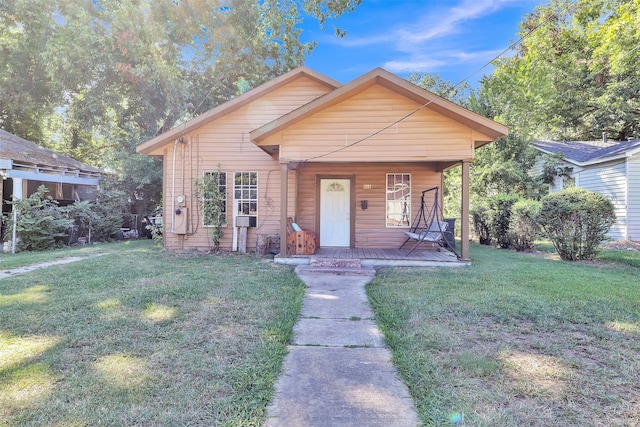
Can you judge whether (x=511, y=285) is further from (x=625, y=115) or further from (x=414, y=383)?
(x=625, y=115)

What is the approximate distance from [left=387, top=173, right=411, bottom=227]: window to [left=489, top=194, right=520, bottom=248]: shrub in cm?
303

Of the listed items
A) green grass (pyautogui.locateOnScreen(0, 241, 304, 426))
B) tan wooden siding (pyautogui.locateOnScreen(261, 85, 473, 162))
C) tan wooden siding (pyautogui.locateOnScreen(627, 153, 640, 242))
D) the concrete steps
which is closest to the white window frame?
tan wooden siding (pyautogui.locateOnScreen(261, 85, 473, 162))

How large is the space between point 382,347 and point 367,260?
3975mm

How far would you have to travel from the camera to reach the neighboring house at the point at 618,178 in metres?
11.1

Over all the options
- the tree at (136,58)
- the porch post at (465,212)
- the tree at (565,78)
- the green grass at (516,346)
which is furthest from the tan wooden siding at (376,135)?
the tree at (565,78)

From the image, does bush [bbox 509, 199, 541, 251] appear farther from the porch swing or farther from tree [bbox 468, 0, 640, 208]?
tree [bbox 468, 0, 640, 208]

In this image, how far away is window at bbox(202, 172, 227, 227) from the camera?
27.5ft

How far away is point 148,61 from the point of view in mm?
12891

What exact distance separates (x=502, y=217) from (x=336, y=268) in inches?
248

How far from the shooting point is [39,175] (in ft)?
34.3

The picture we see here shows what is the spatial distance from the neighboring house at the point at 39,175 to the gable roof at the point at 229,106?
4.44 metres

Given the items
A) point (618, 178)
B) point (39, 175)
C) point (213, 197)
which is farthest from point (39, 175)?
point (618, 178)

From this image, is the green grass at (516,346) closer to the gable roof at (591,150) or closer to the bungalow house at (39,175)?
the gable roof at (591,150)

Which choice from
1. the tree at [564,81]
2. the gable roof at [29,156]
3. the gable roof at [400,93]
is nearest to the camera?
the gable roof at [400,93]
